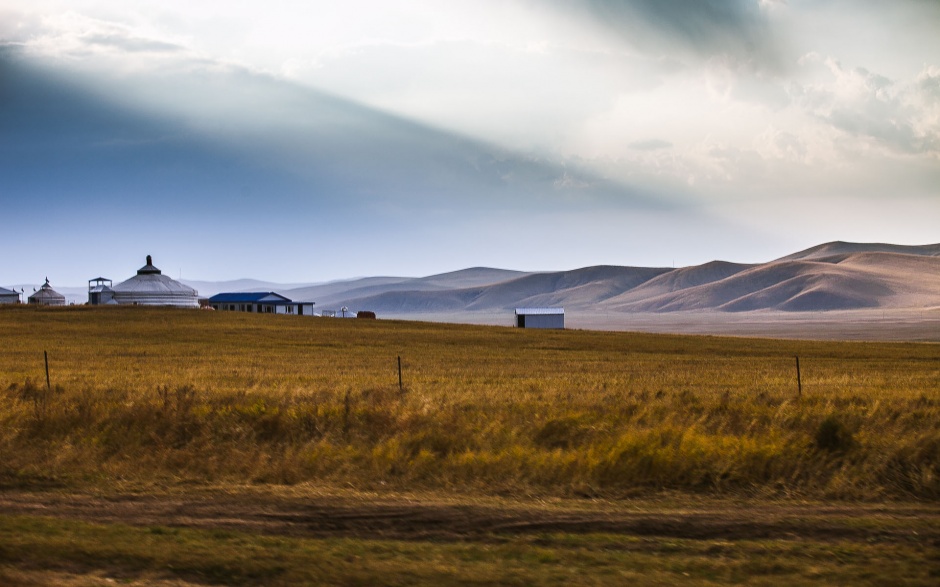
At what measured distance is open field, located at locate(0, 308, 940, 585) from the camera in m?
7.48

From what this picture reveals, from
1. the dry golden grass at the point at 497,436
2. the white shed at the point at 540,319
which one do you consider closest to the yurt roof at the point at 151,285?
the white shed at the point at 540,319

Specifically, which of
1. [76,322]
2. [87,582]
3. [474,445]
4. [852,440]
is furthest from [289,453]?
[76,322]

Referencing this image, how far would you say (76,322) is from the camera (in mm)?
70938

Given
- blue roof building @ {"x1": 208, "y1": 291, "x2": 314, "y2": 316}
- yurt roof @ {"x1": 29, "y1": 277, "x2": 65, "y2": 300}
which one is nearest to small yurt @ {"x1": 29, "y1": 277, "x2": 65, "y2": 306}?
yurt roof @ {"x1": 29, "y1": 277, "x2": 65, "y2": 300}

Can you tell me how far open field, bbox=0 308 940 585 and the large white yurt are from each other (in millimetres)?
81346

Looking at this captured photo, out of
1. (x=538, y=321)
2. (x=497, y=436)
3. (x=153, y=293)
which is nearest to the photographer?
(x=497, y=436)

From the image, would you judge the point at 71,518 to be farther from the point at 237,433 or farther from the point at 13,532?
the point at 237,433

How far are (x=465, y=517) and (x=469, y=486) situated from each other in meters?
1.97

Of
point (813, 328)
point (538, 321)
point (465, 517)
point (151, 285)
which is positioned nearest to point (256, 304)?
point (151, 285)

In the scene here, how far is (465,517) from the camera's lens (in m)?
9.04

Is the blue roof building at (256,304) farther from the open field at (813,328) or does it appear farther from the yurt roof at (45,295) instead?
the open field at (813,328)

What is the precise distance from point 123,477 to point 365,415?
13.5ft

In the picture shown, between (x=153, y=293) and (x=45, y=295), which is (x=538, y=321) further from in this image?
(x=45, y=295)

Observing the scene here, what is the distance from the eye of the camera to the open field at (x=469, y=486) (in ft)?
24.6
